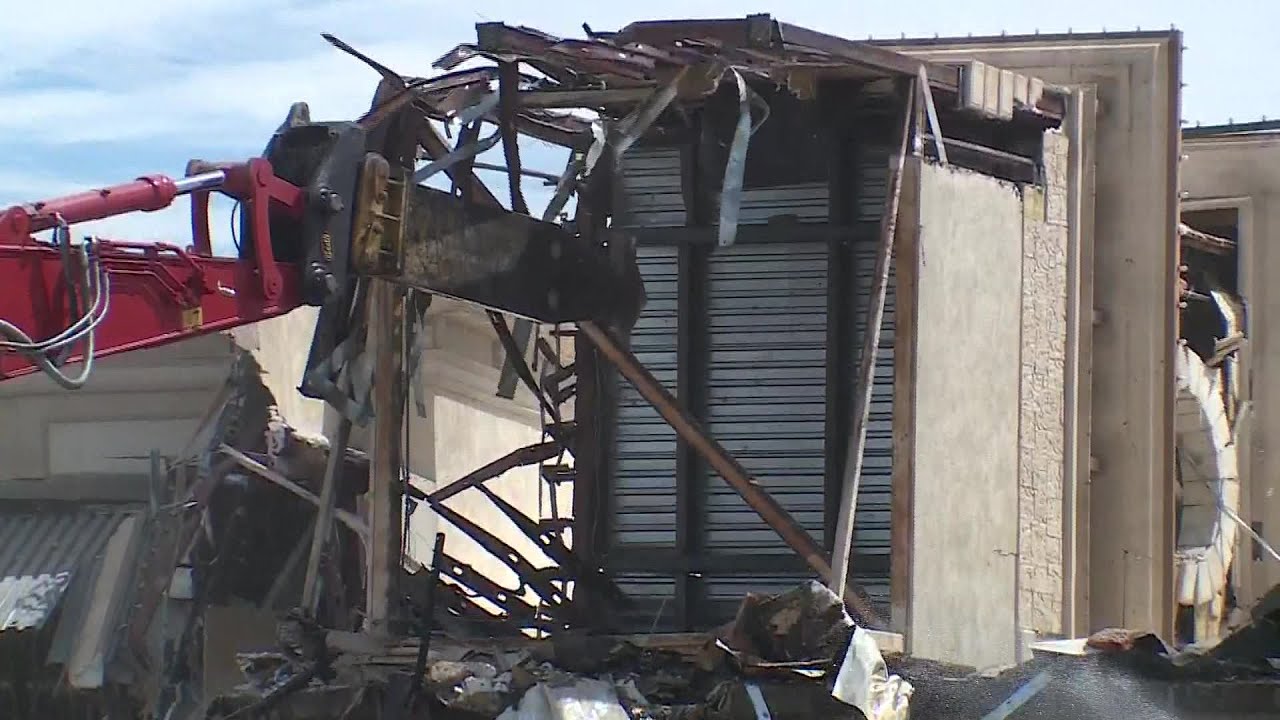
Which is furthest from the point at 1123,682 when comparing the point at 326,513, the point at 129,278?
the point at 129,278

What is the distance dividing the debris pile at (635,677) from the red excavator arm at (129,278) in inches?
84.9

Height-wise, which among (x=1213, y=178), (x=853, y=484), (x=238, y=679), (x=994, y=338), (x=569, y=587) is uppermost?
(x=1213, y=178)

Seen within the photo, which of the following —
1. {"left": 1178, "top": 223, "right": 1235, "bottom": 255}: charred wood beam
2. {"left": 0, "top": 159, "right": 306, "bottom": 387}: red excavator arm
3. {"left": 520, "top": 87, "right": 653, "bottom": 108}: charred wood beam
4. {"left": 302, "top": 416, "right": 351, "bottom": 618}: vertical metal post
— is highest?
{"left": 520, "top": 87, "right": 653, "bottom": 108}: charred wood beam

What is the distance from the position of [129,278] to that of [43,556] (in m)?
7.82

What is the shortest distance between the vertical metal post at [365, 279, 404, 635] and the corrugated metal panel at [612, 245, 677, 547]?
1317mm

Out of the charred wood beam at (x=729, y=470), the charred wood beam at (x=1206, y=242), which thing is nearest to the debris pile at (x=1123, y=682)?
the charred wood beam at (x=729, y=470)

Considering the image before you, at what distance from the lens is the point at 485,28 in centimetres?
786

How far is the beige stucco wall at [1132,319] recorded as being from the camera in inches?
377

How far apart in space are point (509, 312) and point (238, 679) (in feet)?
17.9

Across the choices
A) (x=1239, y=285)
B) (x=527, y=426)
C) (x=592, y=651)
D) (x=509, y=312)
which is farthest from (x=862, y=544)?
(x=527, y=426)

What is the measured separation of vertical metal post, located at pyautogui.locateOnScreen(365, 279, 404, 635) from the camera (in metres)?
8.80

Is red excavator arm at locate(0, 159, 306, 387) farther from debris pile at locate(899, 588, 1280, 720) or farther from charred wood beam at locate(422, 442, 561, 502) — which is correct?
charred wood beam at locate(422, 442, 561, 502)

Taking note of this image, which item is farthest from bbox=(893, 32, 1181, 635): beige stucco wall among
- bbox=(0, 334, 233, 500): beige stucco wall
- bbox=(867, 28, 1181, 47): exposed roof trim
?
bbox=(0, 334, 233, 500): beige stucco wall

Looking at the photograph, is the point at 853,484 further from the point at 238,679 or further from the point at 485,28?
the point at 238,679
